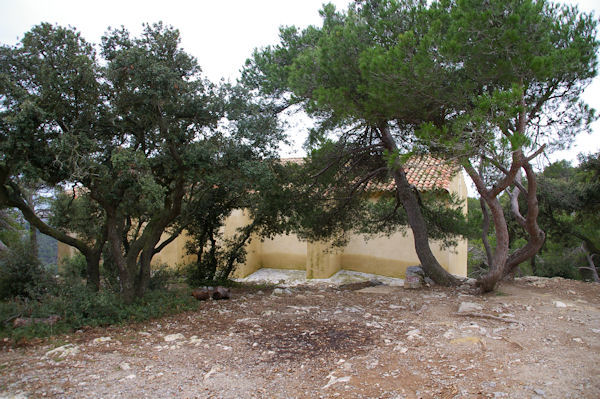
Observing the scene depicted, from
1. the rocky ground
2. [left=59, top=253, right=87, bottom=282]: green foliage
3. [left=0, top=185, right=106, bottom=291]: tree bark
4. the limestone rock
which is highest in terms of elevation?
[left=0, top=185, right=106, bottom=291]: tree bark

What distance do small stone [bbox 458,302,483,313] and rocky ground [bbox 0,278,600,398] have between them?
30 millimetres

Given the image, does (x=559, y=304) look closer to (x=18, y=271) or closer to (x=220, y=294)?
(x=220, y=294)

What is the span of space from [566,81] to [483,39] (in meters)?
1.64

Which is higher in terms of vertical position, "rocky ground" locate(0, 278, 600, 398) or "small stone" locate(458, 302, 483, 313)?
"small stone" locate(458, 302, 483, 313)

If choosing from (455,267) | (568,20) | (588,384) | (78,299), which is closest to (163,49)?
(78,299)

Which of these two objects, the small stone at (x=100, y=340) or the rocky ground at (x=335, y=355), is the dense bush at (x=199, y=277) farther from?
the small stone at (x=100, y=340)

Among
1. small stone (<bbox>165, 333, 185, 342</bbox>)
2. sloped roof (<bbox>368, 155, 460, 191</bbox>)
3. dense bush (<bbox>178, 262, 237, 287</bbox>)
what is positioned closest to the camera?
small stone (<bbox>165, 333, 185, 342</bbox>)

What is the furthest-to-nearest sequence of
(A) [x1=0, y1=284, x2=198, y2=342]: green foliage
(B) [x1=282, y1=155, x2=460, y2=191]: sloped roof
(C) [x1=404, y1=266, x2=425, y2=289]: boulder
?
1. (C) [x1=404, y1=266, x2=425, y2=289]: boulder
2. (B) [x1=282, y1=155, x2=460, y2=191]: sloped roof
3. (A) [x1=0, y1=284, x2=198, y2=342]: green foliage

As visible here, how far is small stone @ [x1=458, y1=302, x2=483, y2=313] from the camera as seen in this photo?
21.2 ft

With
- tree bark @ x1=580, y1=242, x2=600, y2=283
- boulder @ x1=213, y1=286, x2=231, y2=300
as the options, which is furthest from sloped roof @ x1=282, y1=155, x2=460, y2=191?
tree bark @ x1=580, y1=242, x2=600, y2=283

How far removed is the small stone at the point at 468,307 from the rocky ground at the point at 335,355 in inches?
1.2

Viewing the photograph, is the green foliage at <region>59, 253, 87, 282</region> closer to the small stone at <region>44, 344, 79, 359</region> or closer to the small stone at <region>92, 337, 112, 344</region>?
the small stone at <region>92, 337, 112, 344</region>

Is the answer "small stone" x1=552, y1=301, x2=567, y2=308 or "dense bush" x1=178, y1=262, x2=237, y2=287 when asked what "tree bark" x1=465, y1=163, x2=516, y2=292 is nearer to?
"small stone" x1=552, y1=301, x2=567, y2=308

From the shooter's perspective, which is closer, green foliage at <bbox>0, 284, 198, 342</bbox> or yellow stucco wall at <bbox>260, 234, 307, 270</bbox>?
green foliage at <bbox>0, 284, 198, 342</bbox>
